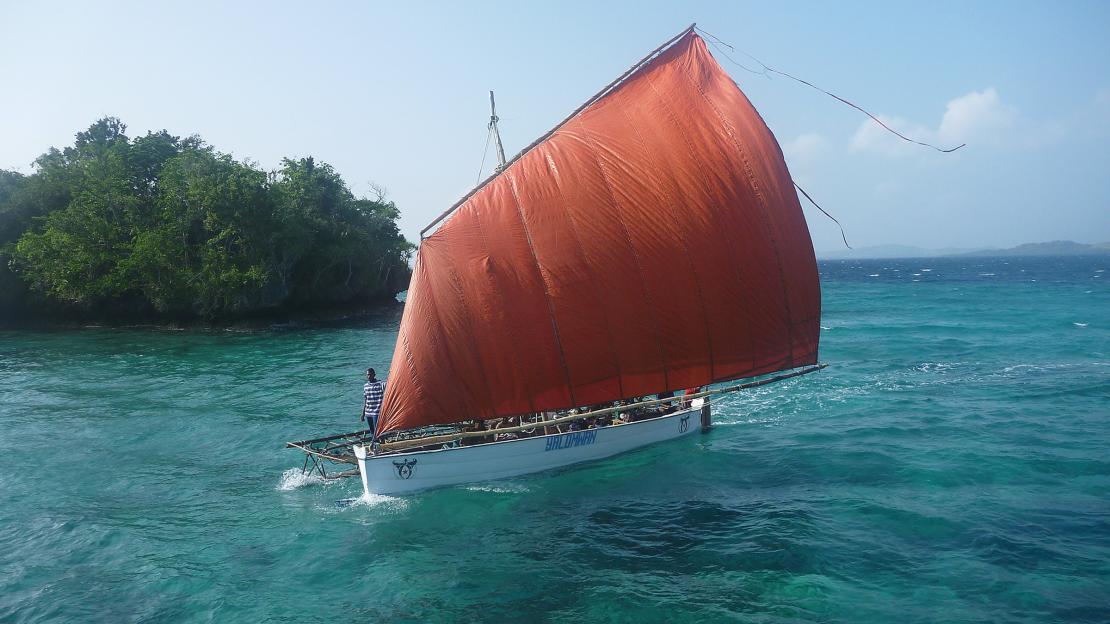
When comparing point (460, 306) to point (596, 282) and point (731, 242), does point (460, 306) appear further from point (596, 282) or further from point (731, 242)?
point (731, 242)

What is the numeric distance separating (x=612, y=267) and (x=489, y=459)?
5905 millimetres

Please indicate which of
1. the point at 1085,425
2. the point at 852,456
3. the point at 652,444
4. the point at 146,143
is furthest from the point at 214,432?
the point at 146,143

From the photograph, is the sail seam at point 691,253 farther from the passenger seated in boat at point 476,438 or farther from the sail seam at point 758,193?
the passenger seated in boat at point 476,438

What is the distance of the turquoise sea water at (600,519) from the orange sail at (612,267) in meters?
3.00

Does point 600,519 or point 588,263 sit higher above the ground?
point 588,263

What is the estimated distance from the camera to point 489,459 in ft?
54.7

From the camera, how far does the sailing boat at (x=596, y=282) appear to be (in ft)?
52.3

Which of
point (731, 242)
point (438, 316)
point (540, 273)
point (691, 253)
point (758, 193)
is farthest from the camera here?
point (758, 193)

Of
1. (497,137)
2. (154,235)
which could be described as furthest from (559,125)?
(154,235)

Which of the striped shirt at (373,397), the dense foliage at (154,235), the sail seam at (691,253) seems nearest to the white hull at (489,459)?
the striped shirt at (373,397)

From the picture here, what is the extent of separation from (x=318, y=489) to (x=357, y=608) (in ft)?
19.9

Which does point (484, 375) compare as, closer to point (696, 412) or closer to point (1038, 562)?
point (696, 412)

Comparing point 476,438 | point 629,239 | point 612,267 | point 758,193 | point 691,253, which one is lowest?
point 476,438

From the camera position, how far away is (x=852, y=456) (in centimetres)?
2008
